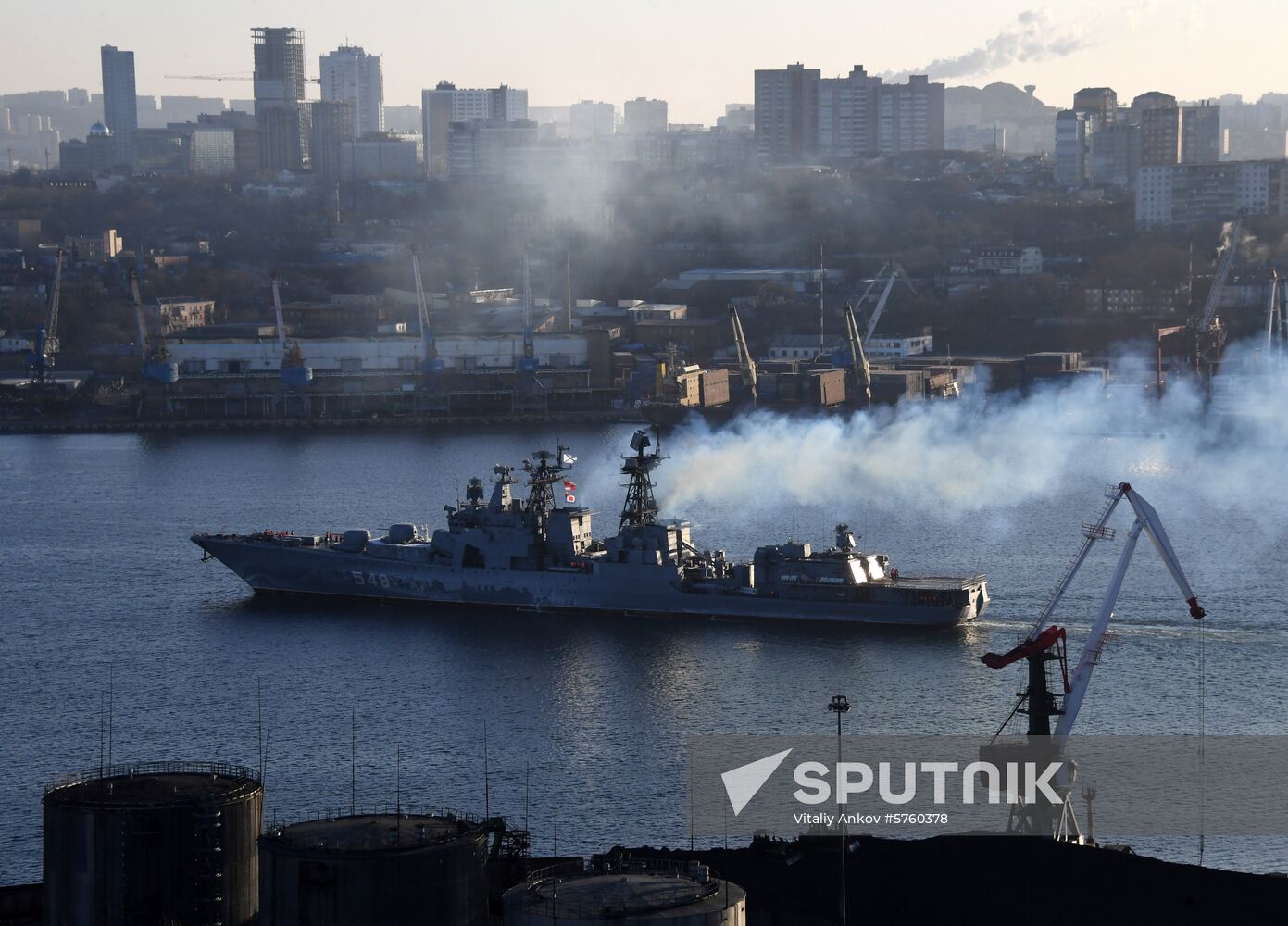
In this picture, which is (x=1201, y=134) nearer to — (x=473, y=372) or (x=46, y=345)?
(x=473, y=372)

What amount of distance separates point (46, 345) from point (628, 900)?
3750 cm

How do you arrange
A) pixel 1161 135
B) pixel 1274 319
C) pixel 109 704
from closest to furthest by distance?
1. pixel 109 704
2. pixel 1274 319
3. pixel 1161 135

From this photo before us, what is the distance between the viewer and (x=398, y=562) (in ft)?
70.1

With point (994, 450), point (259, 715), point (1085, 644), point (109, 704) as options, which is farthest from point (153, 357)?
point (1085, 644)

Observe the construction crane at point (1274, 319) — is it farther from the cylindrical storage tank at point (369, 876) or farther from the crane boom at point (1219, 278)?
the cylindrical storage tank at point (369, 876)

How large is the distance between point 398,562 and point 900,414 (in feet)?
47.2

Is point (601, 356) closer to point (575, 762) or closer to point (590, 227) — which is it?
point (590, 227)

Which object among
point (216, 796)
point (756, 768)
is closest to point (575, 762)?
point (756, 768)

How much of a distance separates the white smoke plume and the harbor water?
9cm

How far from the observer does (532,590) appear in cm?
2088

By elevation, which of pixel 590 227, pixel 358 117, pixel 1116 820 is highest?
pixel 358 117

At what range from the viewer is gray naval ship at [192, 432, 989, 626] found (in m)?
19.9

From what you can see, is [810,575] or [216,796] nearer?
[216,796]

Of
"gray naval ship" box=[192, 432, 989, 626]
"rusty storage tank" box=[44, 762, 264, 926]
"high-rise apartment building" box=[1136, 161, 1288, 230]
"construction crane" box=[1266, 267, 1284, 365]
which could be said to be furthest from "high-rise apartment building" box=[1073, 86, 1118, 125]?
"rusty storage tank" box=[44, 762, 264, 926]
